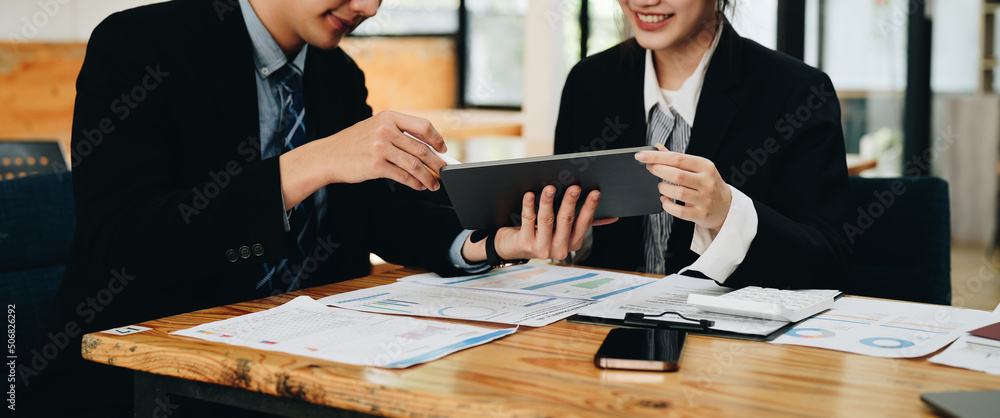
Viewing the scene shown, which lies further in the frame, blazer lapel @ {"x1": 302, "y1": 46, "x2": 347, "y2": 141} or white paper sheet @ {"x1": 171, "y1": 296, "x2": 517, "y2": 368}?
blazer lapel @ {"x1": 302, "y1": 46, "x2": 347, "y2": 141}

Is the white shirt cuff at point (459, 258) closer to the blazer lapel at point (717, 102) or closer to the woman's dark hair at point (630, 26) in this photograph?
the blazer lapel at point (717, 102)

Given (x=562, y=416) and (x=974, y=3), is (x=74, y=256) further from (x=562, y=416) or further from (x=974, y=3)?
(x=974, y=3)

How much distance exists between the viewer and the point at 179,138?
4.42 feet

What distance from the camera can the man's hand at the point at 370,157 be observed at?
3.73 ft

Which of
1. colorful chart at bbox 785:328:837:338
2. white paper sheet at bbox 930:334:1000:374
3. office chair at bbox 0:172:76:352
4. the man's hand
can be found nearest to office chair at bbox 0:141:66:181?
office chair at bbox 0:172:76:352

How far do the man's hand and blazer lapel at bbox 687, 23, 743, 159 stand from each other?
60 cm

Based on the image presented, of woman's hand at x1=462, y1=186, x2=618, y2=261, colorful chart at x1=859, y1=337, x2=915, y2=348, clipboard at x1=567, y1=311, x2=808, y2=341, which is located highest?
woman's hand at x1=462, y1=186, x2=618, y2=261

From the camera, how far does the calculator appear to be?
105 centimetres

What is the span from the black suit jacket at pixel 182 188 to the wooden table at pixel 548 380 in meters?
0.23

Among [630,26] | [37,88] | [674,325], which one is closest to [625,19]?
[630,26]

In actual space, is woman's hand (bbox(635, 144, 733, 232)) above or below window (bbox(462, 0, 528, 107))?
below

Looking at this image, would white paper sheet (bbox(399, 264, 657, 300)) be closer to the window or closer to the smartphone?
the smartphone

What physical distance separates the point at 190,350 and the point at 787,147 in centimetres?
107

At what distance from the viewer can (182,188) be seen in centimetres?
135
